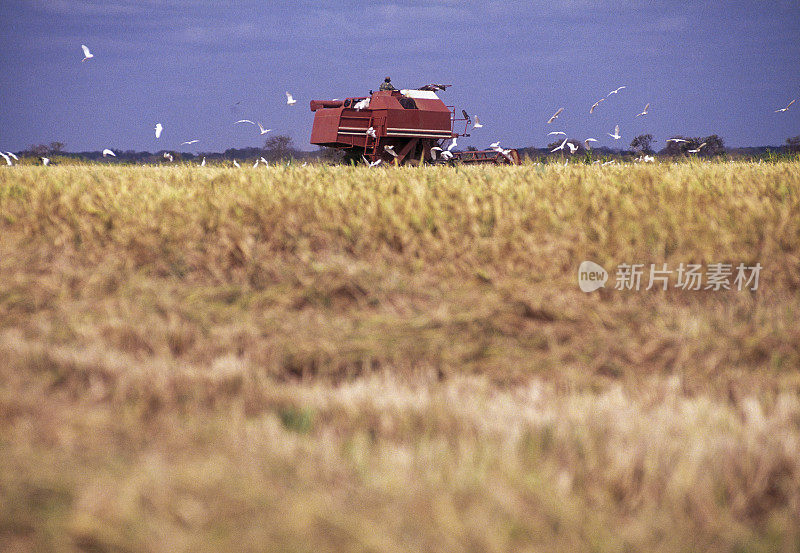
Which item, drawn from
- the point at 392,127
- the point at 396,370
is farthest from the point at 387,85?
the point at 396,370

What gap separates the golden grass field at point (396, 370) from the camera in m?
1.84

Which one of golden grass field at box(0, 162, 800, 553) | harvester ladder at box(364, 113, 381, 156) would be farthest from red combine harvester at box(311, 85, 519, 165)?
golden grass field at box(0, 162, 800, 553)

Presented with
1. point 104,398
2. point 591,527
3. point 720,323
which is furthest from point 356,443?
point 720,323

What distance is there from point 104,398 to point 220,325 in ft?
2.67

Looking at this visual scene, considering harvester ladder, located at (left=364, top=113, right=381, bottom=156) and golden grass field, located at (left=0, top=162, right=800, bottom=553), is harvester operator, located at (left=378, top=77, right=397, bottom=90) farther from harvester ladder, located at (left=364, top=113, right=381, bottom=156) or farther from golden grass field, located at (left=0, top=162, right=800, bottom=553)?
golden grass field, located at (left=0, top=162, right=800, bottom=553)

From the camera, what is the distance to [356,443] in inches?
88.5

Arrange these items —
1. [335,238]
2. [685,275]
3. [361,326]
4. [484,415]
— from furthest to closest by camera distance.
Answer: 1. [335,238]
2. [685,275]
3. [361,326]
4. [484,415]

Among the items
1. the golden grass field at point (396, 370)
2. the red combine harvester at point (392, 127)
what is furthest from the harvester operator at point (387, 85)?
the golden grass field at point (396, 370)

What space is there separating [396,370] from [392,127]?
13249 millimetres

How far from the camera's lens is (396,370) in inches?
122

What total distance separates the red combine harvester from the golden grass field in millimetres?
10377

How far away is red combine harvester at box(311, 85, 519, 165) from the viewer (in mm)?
15750

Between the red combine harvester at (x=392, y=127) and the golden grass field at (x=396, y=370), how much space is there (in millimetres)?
10377

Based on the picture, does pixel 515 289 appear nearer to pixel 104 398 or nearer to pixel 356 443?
pixel 356 443
